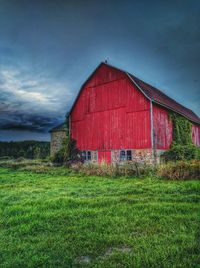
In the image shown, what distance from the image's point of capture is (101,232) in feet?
14.7

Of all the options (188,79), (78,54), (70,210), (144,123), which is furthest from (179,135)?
(70,210)

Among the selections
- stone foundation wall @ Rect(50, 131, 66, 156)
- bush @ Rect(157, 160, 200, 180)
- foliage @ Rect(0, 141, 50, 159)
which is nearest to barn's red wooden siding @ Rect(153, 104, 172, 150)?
bush @ Rect(157, 160, 200, 180)

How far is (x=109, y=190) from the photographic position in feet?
28.8

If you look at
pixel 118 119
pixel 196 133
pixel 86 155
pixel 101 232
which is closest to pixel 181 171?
pixel 101 232

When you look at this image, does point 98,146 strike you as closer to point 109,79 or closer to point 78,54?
point 109,79

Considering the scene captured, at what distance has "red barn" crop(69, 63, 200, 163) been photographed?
17.6 meters

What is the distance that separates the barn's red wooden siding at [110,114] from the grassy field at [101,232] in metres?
10.9

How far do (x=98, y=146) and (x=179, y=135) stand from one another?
24.2 feet

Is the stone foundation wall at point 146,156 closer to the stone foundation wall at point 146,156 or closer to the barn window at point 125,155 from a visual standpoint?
the stone foundation wall at point 146,156

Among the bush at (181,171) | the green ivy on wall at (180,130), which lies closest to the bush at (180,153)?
the green ivy on wall at (180,130)

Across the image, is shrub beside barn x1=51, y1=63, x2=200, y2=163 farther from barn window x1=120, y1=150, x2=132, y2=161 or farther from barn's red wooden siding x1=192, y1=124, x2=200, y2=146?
barn's red wooden siding x1=192, y1=124, x2=200, y2=146

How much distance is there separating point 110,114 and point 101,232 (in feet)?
50.9

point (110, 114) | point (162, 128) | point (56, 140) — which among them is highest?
point (110, 114)

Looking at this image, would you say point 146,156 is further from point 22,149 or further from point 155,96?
point 22,149
